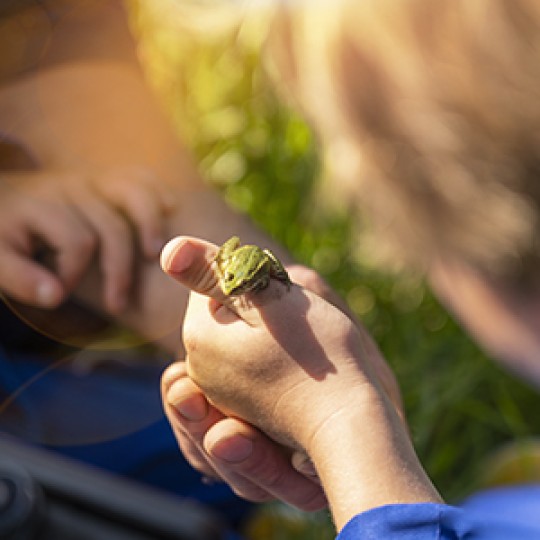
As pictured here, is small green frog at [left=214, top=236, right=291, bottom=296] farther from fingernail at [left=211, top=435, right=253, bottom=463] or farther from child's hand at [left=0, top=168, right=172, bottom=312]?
child's hand at [left=0, top=168, right=172, bottom=312]

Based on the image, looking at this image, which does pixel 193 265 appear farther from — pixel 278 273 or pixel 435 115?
pixel 435 115

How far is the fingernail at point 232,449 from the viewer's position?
1.29m

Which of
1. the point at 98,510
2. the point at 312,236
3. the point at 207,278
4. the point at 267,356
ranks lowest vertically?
the point at 312,236

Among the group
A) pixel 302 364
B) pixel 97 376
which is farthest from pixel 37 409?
pixel 302 364

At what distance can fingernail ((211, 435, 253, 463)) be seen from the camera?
1291mm

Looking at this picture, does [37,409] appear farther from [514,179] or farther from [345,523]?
[514,179]

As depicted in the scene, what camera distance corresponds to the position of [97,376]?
7.37 ft

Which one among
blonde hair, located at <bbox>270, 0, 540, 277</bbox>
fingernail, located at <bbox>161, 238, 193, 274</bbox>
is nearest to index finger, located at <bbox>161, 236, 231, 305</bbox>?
fingernail, located at <bbox>161, 238, 193, 274</bbox>

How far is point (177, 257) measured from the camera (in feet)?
3.84

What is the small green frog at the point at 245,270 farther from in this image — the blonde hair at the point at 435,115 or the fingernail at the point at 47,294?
the blonde hair at the point at 435,115

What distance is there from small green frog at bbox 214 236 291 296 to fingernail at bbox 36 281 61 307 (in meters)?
0.79

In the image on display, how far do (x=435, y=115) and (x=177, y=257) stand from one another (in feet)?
4.27

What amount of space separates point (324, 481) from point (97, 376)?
118 centimetres

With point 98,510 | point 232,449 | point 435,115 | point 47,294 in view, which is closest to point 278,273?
point 232,449
